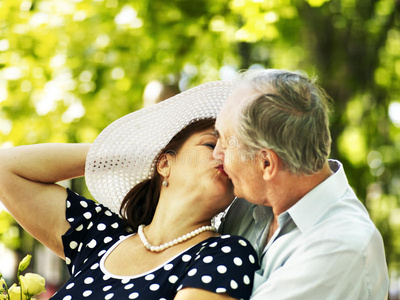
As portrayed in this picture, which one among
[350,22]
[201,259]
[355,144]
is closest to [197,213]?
[201,259]

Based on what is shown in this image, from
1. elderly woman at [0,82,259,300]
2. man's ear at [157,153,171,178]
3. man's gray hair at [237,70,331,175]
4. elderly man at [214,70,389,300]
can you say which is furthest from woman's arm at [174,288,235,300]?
man's ear at [157,153,171,178]

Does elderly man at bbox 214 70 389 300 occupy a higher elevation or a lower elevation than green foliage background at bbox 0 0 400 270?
higher

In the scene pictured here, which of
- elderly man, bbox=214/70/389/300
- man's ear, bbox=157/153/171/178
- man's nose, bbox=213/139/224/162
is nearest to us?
elderly man, bbox=214/70/389/300

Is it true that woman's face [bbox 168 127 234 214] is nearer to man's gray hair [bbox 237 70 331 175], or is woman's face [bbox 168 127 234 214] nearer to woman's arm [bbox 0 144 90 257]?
man's gray hair [bbox 237 70 331 175]

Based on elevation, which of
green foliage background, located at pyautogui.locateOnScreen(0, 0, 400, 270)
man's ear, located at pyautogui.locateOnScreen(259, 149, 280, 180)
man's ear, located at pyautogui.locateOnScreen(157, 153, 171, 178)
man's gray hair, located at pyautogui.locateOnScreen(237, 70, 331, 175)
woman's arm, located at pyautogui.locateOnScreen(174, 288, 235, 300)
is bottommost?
green foliage background, located at pyautogui.locateOnScreen(0, 0, 400, 270)

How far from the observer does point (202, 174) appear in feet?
6.56

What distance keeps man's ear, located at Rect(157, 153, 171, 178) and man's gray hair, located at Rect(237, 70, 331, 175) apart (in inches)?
19.3

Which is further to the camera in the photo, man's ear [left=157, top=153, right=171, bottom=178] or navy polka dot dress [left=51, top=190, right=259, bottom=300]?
man's ear [left=157, top=153, right=171, bottom=178]

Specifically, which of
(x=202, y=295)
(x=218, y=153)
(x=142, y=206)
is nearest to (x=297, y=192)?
(x=218, y=153)

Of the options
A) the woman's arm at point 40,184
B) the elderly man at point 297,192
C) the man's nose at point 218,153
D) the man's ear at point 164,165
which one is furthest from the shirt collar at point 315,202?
the woman's arm at point 40,184

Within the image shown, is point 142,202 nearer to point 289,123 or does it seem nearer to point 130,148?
point 130,148

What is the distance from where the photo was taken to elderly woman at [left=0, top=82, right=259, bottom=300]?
1832 mm

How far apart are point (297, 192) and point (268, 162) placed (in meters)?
0.14

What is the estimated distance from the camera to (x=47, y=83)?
18.0 ft
